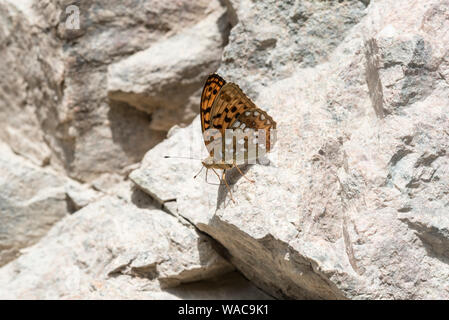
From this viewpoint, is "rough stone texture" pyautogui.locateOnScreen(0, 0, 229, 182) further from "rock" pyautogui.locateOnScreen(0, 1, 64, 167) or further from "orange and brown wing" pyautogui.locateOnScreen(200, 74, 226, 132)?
"orange and brown wing" pyautogui.locateOnScreen(200, 74, 226, 132)

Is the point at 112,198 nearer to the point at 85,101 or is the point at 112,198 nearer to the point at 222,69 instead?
the point at 85,101

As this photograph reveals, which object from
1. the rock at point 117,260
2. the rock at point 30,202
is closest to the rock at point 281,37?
the rock at point 117,260

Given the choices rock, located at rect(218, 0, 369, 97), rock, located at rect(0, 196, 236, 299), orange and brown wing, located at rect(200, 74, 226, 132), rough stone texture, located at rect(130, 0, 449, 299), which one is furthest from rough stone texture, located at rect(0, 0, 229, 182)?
orange and brown wing, located at rect(200, 74, 226, 132)

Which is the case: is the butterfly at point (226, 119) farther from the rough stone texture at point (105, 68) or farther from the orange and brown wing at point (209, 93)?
the rough stone texture at point (105, 68)
